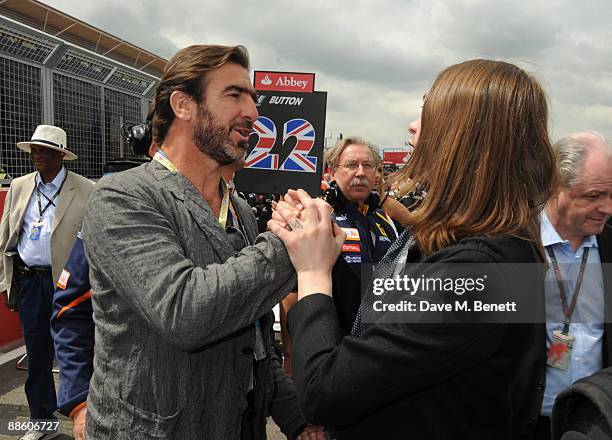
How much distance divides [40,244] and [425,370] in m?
3.80

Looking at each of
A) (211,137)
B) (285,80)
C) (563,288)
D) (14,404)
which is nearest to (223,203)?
(211,137)

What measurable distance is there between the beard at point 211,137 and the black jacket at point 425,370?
73 cm

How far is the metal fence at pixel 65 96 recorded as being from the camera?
761cm

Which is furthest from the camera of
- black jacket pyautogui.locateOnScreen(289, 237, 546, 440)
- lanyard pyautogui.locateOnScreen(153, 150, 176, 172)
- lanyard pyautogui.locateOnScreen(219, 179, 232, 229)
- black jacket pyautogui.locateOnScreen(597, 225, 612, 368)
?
black jacket pyautogui.locateOnScreen(597, 225, 612, 368)

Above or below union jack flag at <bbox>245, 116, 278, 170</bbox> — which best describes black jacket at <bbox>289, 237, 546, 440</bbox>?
below

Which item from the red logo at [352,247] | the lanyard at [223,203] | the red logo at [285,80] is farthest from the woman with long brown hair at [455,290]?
the red logo at [285,80]

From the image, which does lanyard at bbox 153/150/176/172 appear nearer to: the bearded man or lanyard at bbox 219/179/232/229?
the bearded man

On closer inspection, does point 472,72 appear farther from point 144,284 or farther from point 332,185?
point 332,185

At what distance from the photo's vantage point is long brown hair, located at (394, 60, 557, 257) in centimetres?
108

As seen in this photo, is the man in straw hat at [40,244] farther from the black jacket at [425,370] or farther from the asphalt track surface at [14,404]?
the black jacket at [425,370]

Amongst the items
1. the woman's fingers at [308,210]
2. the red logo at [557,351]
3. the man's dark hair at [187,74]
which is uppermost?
the man's dark hair at [187,74]

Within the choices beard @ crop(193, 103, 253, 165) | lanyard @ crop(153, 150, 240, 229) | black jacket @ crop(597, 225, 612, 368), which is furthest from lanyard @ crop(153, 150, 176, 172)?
black jacket @ crop(597, 225, 612, 368)

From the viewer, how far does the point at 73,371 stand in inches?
67.9

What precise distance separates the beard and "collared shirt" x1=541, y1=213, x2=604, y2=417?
1411mm
